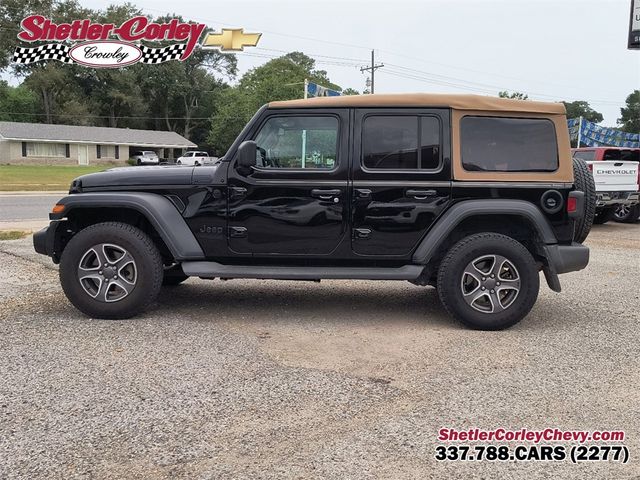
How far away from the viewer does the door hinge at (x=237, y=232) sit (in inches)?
197

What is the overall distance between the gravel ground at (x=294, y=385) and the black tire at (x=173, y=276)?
0.25 meters

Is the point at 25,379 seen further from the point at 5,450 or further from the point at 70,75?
the point at 70,75

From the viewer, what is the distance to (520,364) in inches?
160

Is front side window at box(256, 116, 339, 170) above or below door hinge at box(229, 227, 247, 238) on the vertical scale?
above

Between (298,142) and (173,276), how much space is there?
1.97 meters

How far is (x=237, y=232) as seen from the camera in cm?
500

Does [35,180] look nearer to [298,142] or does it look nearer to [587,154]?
[587,154]

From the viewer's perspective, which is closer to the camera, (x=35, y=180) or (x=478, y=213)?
(x=478, y=213)

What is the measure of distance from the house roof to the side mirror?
167 feet

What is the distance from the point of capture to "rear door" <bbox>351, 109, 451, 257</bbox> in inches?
193

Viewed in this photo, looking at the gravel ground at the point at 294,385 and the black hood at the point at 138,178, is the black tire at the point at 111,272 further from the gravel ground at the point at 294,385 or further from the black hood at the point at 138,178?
the black hood at the point at 138,178

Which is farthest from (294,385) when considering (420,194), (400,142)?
(400,142)

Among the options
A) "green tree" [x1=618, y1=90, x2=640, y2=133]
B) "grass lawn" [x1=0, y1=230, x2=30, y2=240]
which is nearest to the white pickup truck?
"grass lawn" [x1=0, y1=230, x2=30, y2=240]

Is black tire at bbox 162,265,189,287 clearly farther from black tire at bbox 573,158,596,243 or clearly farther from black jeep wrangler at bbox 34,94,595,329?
black tire at bbox 573,158,596,243
